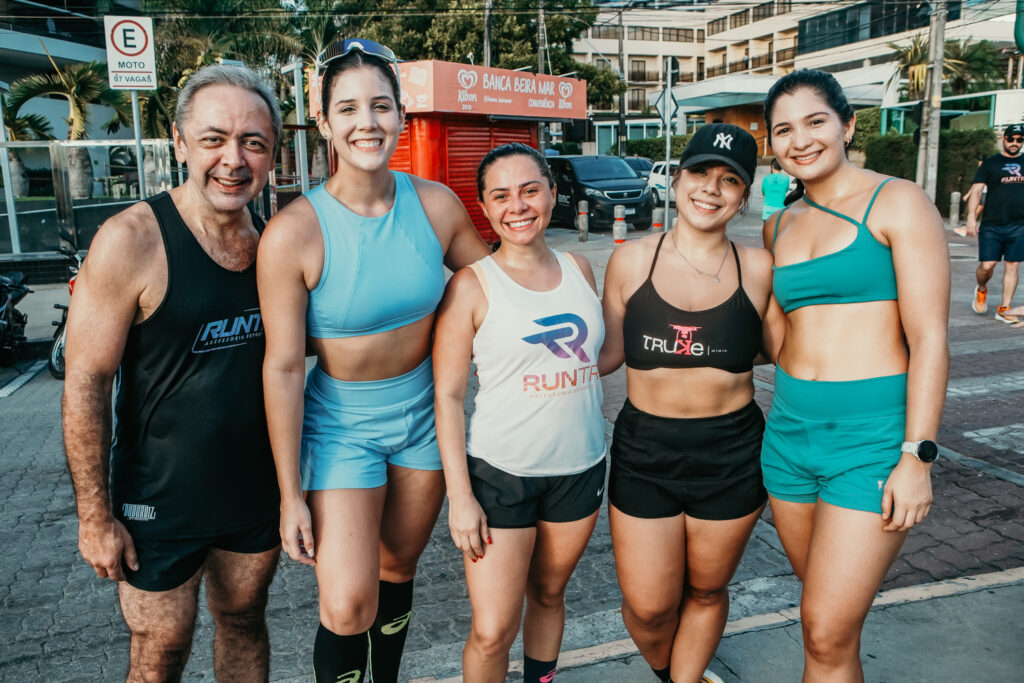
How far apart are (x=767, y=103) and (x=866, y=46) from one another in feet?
196

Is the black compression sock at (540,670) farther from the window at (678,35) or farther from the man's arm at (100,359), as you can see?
the window at (678,35)

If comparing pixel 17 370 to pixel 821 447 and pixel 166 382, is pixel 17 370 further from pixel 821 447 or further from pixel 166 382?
pixel 821 447

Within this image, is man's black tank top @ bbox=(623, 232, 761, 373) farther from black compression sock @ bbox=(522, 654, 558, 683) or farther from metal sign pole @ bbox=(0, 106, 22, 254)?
metal sign pole @ bbox=(0, 106, 22, 254)

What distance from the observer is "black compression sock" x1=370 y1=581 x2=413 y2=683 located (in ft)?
9.34

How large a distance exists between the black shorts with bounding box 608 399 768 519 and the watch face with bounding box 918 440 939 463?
551mm

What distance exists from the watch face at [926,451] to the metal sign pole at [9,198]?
14810 mm

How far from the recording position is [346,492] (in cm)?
258

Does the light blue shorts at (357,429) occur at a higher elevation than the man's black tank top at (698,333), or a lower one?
lower

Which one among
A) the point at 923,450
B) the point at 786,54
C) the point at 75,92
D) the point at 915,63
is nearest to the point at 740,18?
the point at 786,54

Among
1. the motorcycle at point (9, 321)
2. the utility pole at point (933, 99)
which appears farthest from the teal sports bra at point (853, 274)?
the utility pole at point (933, 99)

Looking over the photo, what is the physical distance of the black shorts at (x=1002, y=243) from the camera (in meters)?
9.21

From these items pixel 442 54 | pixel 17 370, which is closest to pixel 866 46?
pixel 442 54

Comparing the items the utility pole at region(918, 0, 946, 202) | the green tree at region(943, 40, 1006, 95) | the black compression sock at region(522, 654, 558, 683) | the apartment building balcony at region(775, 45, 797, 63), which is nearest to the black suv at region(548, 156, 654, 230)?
the utility pole at region(918, 0, 946, 202)

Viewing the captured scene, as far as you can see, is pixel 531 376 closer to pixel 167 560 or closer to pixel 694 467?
pixel 694 467
